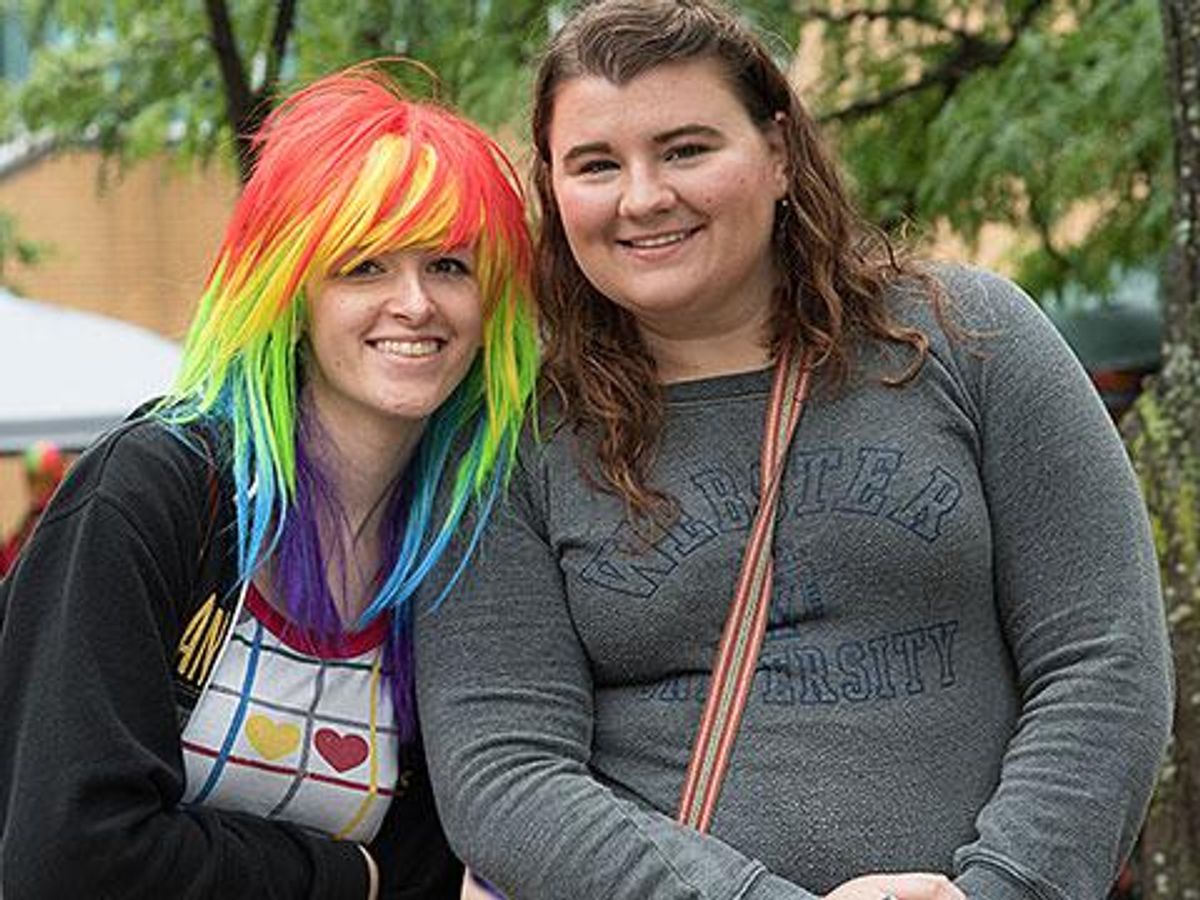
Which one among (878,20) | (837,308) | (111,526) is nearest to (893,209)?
(878,20)

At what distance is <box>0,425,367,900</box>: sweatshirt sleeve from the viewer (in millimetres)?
2510

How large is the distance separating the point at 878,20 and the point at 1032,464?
13.1 feet

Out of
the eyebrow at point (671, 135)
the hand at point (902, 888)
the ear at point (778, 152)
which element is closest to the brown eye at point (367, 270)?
the eyebrow at point (671, 135)

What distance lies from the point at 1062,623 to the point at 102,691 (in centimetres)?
110

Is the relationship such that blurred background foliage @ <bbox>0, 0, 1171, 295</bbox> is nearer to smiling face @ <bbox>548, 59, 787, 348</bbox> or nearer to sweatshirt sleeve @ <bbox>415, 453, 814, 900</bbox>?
smiling face @ <bbox>548, 59, 787, 348</bbox>

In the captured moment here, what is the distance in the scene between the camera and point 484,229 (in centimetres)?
274

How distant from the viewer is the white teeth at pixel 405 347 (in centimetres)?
272

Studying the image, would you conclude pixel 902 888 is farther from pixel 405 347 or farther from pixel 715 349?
pixel 405 347

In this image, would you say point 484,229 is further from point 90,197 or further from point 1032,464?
point 90,197

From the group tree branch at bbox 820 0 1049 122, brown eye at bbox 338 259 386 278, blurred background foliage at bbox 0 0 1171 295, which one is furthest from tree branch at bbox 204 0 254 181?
brown eye at bbox 338 259 386 278

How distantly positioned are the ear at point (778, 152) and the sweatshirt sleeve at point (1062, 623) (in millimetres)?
292

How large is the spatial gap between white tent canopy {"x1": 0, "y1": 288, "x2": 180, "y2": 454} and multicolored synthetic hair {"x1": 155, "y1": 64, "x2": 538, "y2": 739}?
4.70 m

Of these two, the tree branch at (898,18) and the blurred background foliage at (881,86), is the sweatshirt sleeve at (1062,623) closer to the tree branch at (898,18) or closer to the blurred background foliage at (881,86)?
the blurred background foliage at (881,86)

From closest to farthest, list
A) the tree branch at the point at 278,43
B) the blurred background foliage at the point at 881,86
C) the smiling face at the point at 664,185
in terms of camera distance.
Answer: the smiling face at the point at 664,185 < the tree branch at the point at 278,43 < the blurred background foliage at the point at 881,86
